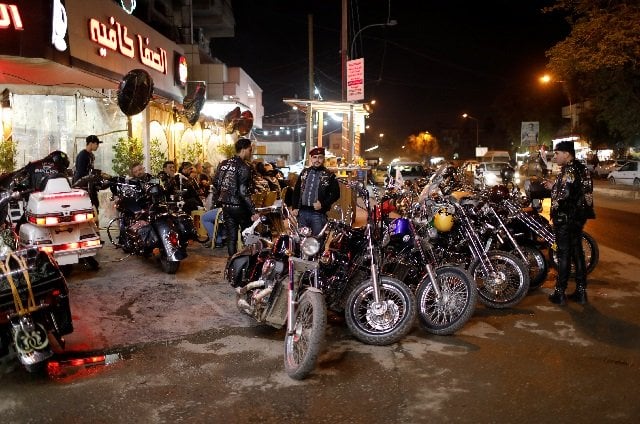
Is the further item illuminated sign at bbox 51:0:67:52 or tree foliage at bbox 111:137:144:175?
tree foliage at bbox 111:137:144:175

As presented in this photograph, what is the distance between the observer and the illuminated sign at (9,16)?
9.18 m

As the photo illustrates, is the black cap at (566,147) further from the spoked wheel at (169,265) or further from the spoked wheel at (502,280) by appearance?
the spoked wheel at (169,265)

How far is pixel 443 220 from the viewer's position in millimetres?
6473

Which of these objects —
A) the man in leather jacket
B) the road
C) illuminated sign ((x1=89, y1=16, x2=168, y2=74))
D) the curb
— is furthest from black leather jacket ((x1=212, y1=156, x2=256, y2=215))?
the curb

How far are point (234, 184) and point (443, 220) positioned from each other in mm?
2829

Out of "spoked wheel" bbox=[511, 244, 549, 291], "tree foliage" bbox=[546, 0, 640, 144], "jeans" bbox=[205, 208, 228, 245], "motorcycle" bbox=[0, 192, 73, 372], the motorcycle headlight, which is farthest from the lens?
"tree foliage" bbox=[546, 0, 640, 144]

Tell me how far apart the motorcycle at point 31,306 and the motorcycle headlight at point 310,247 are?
2.02 metres

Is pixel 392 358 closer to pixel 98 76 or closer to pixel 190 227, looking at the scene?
pixel 190 227

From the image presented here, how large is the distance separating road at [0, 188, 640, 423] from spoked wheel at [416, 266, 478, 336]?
5.1 inches

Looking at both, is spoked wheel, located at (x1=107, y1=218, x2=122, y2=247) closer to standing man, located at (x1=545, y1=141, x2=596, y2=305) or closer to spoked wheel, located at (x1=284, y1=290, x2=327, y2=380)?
spoked wheel, located at (x1=284, y1=290, x2=327, y2=380)

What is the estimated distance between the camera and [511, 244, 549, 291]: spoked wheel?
700 centimetres

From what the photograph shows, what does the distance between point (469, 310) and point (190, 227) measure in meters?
4.66

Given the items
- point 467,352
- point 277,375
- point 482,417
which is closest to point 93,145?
point 277,375

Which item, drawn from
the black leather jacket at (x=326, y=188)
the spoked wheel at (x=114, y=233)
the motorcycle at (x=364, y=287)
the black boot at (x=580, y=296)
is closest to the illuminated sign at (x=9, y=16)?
the spoked wheel at (x=114, y=233)
